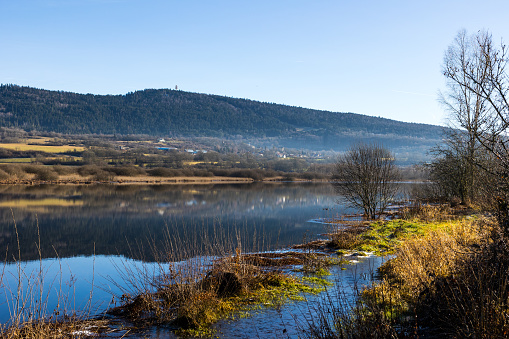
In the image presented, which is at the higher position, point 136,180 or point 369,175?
point 369,175

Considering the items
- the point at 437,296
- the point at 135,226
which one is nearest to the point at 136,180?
the point at 135,226

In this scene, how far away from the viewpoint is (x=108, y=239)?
20.3m

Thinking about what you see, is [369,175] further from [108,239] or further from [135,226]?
[108,239]

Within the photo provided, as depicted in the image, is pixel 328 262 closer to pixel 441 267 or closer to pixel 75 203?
pixel 441 267

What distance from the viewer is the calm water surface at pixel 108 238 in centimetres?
1138

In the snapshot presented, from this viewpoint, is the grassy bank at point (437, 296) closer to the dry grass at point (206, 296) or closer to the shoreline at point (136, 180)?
the dry grass at point (206, 296)

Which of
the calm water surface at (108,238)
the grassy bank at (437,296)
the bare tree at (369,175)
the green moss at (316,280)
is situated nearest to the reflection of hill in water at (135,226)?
the calm water surface at (108,238)

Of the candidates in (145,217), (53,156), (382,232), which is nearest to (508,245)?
(382,232)

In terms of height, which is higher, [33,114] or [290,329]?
[33,114]

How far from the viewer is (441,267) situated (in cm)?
879

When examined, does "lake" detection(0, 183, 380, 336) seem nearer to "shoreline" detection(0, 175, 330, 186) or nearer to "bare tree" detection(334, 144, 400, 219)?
"bare tree" detection(334, 144, 400, 219)

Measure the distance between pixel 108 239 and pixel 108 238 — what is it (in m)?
0.30

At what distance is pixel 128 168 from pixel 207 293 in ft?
246

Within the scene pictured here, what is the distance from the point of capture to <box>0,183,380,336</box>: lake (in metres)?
11.2
